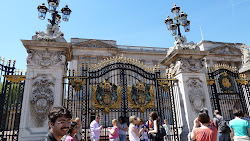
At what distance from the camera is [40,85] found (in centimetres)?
768

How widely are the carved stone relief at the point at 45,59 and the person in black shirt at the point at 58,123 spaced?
628cm

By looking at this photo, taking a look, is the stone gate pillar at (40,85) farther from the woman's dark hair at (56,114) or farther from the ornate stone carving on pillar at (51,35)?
the woman's dark hair at (56,114)

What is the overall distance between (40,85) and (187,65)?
743cm

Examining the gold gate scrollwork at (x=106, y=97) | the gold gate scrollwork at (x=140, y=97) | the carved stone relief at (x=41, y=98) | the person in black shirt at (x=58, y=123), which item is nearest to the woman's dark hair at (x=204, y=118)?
the person in black shirt at (x=58, y=123)

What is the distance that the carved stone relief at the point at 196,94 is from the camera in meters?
8.80

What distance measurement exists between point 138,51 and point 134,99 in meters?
21.8

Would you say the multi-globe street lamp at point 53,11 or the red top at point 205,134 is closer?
the red top at point 205,134

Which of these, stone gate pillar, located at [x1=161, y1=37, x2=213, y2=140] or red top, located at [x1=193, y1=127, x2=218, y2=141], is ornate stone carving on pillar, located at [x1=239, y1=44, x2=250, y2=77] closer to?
stone gate pillar, located at [x1=161, y1=37, x2=213, y2=140]

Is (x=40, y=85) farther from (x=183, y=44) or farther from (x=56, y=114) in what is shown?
(x=183, y=44)

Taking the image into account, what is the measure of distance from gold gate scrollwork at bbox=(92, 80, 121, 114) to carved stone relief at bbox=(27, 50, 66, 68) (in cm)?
214

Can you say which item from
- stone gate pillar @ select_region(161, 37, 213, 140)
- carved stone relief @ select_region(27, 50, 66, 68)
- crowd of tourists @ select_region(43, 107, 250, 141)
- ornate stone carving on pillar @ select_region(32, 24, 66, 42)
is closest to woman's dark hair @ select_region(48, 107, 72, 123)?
crowd of tourists @ select_region(43, 107, 250, 141)

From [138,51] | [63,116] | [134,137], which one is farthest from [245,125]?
[138,51]

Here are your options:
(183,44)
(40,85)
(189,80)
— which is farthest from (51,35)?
(189,80)

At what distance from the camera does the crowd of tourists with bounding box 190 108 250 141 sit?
3.45 metres
